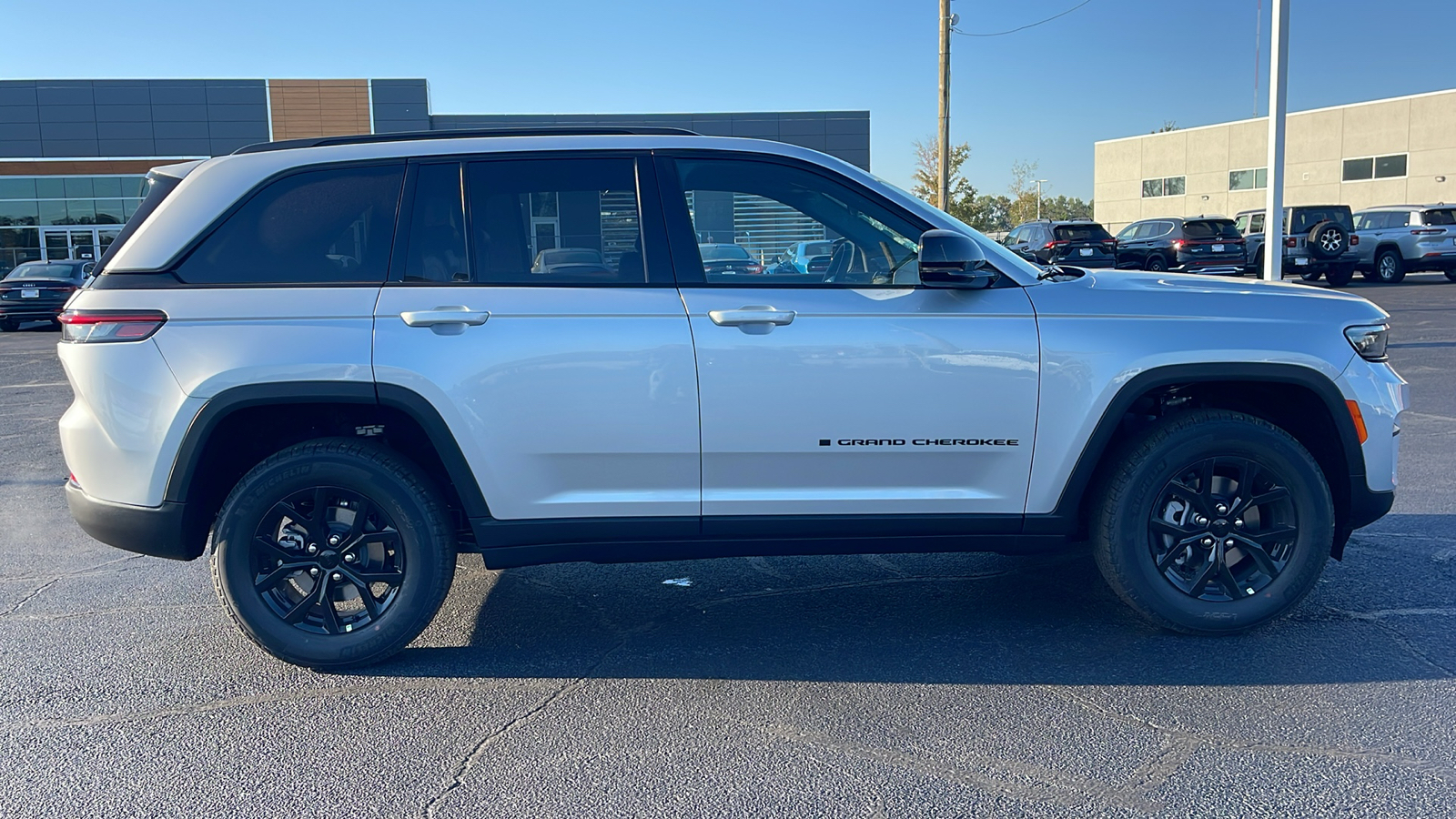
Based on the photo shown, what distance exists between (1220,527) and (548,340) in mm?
2559

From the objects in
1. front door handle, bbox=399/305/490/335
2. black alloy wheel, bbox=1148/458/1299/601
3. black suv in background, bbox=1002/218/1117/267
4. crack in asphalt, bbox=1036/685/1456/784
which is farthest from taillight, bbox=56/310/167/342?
black suv in background, bbox=1002/218/1117/267

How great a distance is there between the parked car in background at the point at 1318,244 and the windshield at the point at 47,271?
26536 millimetres

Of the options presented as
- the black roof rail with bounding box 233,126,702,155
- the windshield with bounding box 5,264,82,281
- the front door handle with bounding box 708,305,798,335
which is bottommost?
the front door handle with bounding box 708,305,798,335

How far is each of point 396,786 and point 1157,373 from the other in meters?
2.85

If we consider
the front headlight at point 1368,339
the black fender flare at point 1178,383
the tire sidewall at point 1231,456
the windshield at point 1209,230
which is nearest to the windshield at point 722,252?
the black fender flare at point 1178,383

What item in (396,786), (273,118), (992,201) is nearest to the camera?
(396,786)

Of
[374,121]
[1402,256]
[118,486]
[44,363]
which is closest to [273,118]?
[374,121]

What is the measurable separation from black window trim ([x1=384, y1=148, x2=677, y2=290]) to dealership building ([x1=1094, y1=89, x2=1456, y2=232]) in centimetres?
3638

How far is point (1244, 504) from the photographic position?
3.99 m

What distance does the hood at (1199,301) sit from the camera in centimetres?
389

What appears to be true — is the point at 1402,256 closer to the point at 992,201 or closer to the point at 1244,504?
the point at 1244,504

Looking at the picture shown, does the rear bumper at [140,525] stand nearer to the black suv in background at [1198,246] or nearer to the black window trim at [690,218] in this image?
the black window trim at [690,218]

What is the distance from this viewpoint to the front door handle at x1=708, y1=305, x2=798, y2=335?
3760 millimetres

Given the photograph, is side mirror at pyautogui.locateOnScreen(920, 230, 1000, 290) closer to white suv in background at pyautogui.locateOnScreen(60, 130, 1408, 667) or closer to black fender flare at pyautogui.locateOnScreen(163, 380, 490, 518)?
white suv in background at pyautogui.locateOnScreen(60, 130, 1408, 667)
